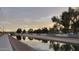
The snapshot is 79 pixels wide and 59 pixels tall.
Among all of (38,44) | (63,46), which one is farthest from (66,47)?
(38,44)

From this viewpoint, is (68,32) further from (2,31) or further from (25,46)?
(2,31)

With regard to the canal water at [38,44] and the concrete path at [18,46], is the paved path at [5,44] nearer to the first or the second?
the concrete path at [18,46]

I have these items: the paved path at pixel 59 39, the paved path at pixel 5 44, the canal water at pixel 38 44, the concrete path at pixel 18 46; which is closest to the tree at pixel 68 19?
the paved path at pixel 59 39

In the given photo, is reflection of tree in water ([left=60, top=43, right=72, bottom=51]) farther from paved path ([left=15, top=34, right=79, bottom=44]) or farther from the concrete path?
the concrete path

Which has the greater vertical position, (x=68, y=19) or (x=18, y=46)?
(x=68, y=19)

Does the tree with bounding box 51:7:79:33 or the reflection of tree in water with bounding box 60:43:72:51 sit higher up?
the tree with bounding box 51:7:79:33

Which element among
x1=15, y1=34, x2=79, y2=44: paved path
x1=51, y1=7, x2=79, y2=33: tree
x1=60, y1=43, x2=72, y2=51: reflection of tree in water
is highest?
A: x1=51, y1=7, x2=79, y2=33: tree

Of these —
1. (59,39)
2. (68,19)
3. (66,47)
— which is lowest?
(66,47)

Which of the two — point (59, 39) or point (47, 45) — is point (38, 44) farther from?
point (59, 39)

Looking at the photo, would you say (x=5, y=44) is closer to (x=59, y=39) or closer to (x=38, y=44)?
(x=38, y=44)

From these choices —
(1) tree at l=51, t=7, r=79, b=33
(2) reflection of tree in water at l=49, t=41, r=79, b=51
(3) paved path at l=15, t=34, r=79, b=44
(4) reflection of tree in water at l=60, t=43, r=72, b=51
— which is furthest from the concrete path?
(1) tree at l=51, t=7, r=79, b=33
